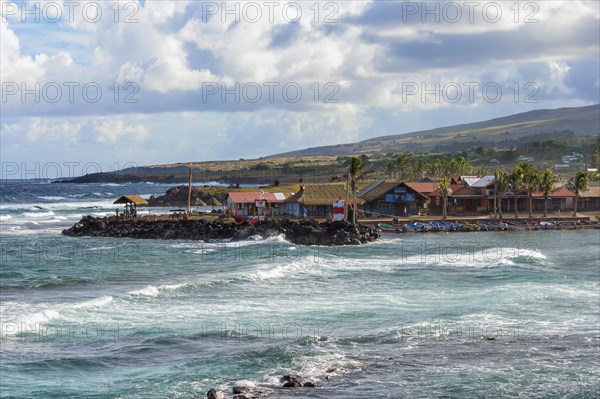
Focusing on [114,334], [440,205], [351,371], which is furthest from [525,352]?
[440,205]

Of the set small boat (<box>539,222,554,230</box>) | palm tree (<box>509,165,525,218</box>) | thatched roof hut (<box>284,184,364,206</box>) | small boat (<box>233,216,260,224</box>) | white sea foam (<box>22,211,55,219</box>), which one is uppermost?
palm tree (<box>509,165,525,218</box>)

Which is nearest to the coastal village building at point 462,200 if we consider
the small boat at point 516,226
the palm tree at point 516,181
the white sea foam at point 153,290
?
the palm tree at point 516,181

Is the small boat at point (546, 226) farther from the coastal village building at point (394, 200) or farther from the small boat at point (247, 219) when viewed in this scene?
the small boat at point (247, 219)

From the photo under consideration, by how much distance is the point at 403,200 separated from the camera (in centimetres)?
8688

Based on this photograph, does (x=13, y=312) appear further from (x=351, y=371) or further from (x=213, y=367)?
(x=351, y=371)

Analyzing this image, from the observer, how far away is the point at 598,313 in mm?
34844

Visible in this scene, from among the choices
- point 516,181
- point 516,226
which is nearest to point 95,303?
point 516,226

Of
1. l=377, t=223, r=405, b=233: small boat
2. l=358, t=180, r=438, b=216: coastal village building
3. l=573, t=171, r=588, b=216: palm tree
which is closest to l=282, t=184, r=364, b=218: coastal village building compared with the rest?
l=358, t=180, r=438, b=216: coastal village building

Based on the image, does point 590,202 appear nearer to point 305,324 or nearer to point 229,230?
point 229,230

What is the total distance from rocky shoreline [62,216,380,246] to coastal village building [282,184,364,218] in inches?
431

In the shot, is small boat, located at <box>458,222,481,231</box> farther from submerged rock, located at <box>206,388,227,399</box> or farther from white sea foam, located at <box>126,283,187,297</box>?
submerged rock, located at <box>206,388,227,399</box>

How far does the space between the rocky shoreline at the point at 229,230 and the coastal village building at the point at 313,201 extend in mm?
10950

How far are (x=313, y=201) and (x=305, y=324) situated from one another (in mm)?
49796

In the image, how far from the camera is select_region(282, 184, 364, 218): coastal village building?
8231 cm
